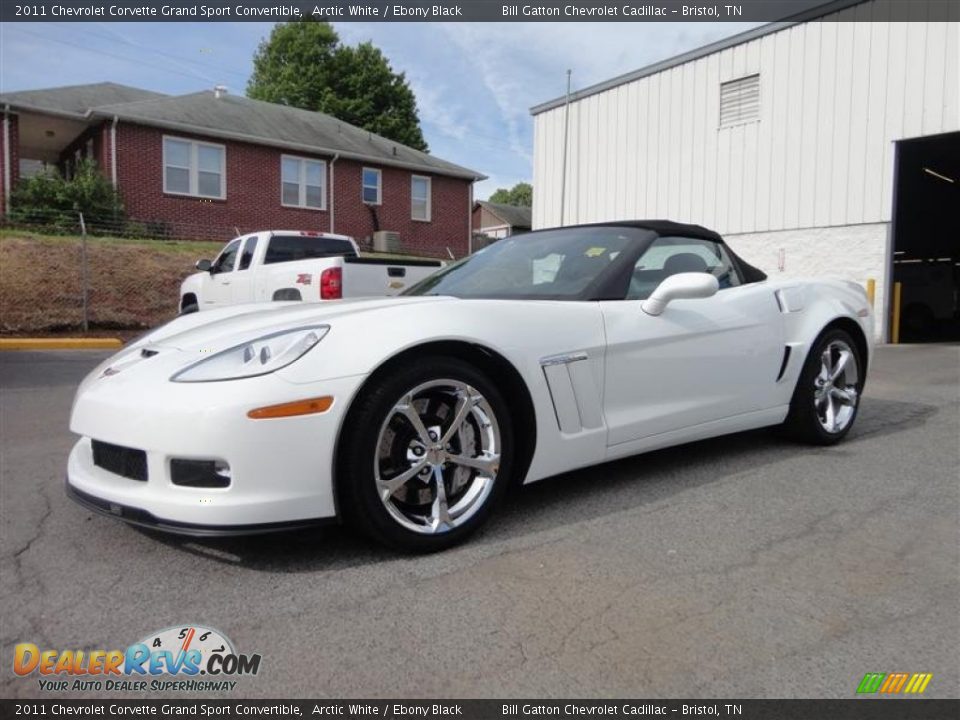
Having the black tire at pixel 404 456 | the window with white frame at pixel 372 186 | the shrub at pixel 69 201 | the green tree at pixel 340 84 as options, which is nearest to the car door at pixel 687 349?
the black tire at pixel 404 456

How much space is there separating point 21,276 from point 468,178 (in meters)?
16.9

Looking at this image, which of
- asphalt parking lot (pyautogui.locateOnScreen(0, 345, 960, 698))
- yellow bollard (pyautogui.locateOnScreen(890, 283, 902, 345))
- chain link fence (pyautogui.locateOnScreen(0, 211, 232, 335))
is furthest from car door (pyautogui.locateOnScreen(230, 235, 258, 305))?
yellow bollard (pyautogui.locateOnScreen(890, 283, 902, 345))

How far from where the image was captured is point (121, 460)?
2.64m

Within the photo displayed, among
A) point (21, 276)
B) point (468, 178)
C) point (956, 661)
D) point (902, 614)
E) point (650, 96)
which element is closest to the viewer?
point (956, 661)

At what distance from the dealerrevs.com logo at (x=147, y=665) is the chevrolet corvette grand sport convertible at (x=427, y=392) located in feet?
→ 1.29

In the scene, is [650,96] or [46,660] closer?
[46,660]

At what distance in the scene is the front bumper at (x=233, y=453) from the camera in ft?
7.91

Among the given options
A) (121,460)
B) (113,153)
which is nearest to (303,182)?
(113,153)

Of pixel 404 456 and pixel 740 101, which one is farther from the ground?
pixel 740 101

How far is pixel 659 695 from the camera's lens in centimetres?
193

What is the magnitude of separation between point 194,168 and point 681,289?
1949cm

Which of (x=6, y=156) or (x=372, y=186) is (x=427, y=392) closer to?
(x=6, y=156)

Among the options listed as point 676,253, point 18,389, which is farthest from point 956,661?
point 18,389

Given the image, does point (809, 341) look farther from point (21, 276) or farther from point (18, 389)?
point (21, 276)
